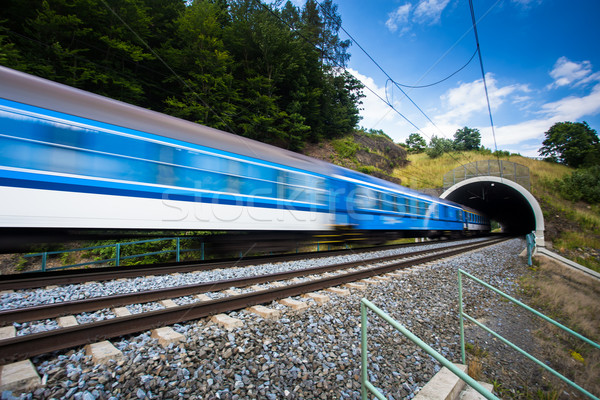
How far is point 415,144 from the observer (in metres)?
48.2

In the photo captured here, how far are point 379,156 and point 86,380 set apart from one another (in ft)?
108

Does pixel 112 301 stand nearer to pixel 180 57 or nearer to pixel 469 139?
pixel 180 57

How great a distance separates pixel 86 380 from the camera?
1943mm

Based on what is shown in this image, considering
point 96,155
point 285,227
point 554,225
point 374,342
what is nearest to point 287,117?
point 285,227

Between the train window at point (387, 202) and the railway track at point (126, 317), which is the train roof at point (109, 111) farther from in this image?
the train window at point (387, 202)

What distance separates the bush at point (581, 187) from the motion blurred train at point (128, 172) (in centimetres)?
2682

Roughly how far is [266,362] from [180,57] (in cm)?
1810

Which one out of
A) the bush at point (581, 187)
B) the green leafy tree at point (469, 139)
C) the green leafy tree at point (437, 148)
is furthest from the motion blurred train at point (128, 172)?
the green leafy tree at point (469, 139)

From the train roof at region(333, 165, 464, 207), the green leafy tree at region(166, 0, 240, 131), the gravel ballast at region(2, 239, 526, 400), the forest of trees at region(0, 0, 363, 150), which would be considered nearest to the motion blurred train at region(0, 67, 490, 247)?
the train roof at region(333, 165, 464, 207)

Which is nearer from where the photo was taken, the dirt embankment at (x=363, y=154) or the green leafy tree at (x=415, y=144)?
the dirt embankment at (x=363, y=154)

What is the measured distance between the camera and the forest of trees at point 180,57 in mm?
12445

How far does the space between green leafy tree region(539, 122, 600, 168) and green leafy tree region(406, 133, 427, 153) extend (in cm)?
2066

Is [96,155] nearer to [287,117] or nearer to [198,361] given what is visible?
[198,361]

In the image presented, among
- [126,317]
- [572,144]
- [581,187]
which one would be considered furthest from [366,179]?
[572,144]
